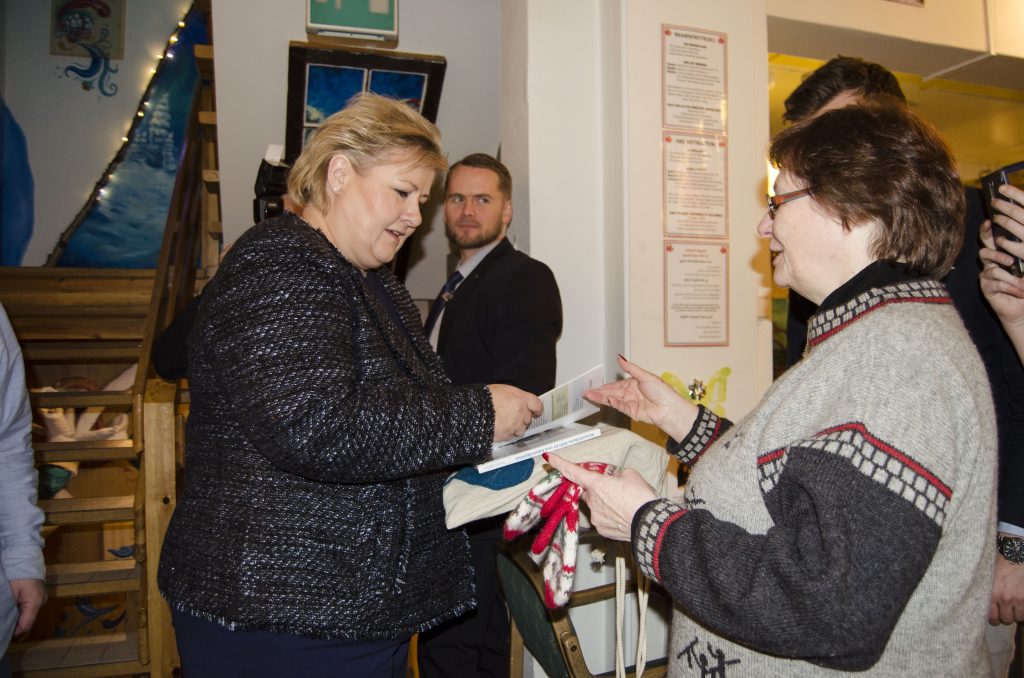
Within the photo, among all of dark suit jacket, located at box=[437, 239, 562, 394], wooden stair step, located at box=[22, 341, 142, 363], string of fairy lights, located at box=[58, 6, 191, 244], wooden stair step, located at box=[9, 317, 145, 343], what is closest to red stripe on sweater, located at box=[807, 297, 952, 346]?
dark suit jacket, located at box=[437, 239, 562, 394]

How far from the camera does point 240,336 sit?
1.03 m

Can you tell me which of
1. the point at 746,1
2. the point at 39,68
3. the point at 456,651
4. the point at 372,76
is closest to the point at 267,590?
the point at 456,651

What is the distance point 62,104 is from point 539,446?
Answer: 5566mm

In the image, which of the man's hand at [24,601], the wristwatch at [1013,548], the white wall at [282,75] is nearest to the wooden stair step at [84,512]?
the man's hand at [24,601]

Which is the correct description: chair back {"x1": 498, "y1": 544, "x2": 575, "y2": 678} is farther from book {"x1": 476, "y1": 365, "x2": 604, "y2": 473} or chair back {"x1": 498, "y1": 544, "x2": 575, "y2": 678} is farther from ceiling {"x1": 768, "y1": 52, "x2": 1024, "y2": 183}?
ceiling {"x1": 768, "y1": 52, "x2": 1024, "y2": 183}

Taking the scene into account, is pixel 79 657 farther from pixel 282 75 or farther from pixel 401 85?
pixel 401 85

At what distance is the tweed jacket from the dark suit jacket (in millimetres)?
892

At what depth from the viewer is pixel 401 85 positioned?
11.9 feet

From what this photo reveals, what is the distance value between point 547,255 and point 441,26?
193cm

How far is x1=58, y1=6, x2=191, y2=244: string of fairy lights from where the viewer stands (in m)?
5.03

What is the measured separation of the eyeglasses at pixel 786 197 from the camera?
1.02 m

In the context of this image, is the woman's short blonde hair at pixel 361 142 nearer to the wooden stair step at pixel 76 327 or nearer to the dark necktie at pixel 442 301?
the dark necktie at pixel 442 301

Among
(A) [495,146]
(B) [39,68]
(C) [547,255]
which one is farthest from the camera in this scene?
(B) [39,68]

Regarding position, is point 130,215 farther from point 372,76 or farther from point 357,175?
point 357,175
